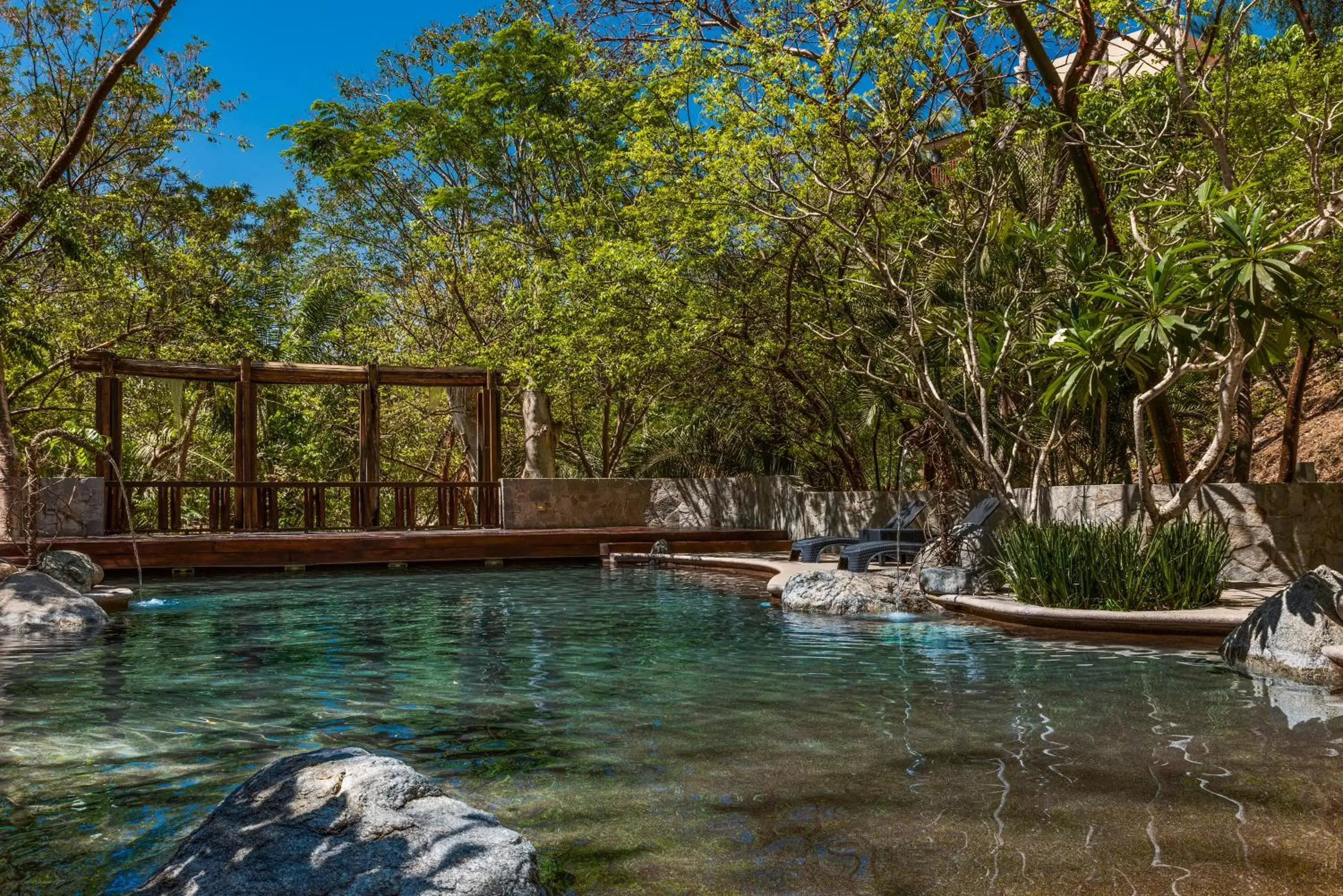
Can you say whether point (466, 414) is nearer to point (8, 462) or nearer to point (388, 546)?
point (388, 546)

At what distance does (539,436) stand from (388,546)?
6.41m

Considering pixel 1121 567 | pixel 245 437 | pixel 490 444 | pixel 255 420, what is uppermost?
pixel 255 420

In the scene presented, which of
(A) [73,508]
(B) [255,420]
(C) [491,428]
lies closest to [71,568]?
(A) [73,508]

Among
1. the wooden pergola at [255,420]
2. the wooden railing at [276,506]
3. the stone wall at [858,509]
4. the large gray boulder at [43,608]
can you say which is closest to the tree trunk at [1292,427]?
the stone wall at [858,509]

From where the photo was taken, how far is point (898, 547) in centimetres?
1315

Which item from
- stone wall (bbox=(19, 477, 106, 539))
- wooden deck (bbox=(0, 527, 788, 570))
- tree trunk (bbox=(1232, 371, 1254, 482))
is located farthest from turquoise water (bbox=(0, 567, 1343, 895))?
stone wall (bbox=(19, 477, 106, 539))

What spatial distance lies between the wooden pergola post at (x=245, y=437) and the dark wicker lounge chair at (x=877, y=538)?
9490mm

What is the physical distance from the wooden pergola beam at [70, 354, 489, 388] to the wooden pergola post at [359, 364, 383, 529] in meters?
0.17

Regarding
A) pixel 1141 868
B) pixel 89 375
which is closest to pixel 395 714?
pixel 1141 868

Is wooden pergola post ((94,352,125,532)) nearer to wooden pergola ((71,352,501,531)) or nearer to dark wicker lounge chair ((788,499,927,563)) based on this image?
wooden pergola ((71,352,501,531))

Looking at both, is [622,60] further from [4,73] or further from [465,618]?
[465,618]

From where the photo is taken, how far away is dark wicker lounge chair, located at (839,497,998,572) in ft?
40.0

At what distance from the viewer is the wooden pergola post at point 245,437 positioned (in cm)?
1836

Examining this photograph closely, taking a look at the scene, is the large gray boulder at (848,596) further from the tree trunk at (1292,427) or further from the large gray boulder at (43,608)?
the large gray boulder at (43,608)
